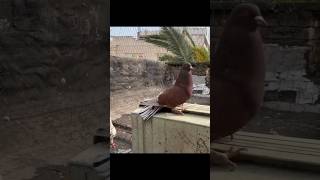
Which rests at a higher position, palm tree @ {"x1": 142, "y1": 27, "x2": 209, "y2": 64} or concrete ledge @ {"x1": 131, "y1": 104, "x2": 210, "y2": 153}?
palm tree @ {"x1": 142, "y1": 27, "x2": 209, "y2": 64}

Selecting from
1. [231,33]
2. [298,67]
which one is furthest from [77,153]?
[298,67]

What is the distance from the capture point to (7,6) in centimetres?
210

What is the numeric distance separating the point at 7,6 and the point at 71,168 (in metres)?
0.79

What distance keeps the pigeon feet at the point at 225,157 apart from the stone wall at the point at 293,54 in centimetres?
32

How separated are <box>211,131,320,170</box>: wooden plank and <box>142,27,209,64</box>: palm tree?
0.43 metres

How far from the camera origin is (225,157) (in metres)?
1.96

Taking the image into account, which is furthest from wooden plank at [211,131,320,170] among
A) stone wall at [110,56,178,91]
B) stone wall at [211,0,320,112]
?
stone wall at [110,56,178,91]

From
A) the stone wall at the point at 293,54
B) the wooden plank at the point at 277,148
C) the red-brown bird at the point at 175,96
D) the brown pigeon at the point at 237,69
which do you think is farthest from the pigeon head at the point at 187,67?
the stone wall at the point at 293,54

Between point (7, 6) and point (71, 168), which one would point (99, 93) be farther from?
point (7, 6)

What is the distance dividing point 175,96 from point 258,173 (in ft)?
1.85

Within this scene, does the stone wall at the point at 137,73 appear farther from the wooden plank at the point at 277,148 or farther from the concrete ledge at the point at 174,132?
the wooden plank at the point at 277,148

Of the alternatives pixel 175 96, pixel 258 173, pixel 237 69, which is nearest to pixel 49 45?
pixel 175 96

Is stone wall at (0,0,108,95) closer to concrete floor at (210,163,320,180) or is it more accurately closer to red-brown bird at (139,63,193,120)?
red-brown bird at (139,63,193,120)

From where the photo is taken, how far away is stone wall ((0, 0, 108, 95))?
202 cm
